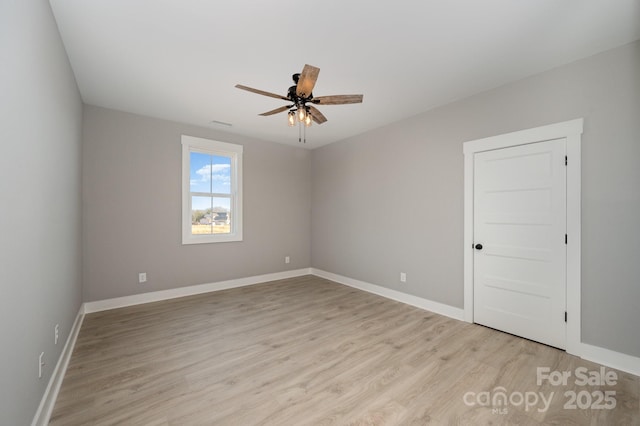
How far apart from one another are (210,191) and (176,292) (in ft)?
5.68

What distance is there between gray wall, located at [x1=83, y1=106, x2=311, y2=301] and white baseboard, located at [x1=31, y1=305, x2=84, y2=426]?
1106 millimetres

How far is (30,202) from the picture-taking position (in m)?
1.51

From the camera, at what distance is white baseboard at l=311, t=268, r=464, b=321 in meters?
3.36

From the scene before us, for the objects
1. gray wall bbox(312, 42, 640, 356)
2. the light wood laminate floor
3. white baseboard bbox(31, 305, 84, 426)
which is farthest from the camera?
gray wall bbox(312, 42, 640, 356)

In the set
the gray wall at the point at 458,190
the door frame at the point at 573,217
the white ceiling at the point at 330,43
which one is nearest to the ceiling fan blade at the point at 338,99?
the white ceiling at the point at 330,43

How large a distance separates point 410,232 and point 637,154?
7.51 feet

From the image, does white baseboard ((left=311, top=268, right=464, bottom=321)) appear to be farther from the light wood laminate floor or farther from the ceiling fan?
the ceiling fan

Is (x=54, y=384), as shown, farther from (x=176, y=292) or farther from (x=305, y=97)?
(x=305, y=97)

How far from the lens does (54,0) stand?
1.80 metres

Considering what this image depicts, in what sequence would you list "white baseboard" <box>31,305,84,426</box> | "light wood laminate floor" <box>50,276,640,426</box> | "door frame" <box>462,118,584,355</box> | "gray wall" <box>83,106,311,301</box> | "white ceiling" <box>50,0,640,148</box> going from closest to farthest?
"white baseboard" <box>31,305,84,426</box> → "light wood laminate floor" <box>50,276,640,426</box> → "white ceiling" <box>50,0,640,148</box> → "door frame" <box>462,118,584,355</box> → "gray wall" <box>83,106,311,301</box>

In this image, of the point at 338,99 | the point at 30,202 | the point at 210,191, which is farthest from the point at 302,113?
the point at 210,191

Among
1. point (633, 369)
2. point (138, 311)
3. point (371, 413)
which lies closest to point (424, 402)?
point (371, 413)

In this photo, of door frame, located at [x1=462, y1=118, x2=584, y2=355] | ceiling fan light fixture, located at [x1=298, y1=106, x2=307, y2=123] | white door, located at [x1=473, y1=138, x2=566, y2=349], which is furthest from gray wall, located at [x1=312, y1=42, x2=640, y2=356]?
ceiling fan light fixture, located at [x1=298, y1=106, x2=307, y2=123]

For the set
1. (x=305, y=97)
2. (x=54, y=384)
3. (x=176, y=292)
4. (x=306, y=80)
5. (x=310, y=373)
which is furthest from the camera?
(x=176, y=292)
